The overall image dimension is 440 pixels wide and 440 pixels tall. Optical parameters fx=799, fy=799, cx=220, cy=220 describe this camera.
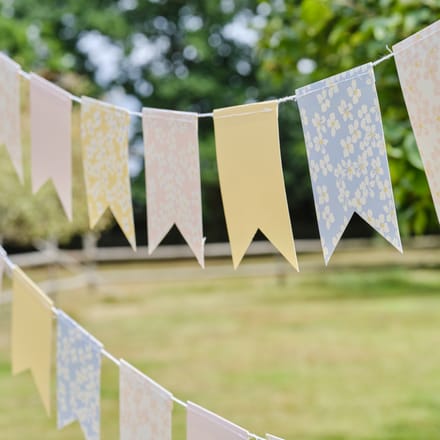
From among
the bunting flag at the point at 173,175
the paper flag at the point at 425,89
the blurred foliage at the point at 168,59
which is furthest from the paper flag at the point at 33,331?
the blurred foliage at the point at 168,59

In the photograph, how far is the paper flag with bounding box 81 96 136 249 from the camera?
1622mm

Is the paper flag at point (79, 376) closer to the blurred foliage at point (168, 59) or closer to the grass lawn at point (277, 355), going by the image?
the grass lawn at point (277, 355)

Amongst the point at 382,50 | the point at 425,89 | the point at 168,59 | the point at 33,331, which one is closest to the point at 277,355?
the point at 382,50

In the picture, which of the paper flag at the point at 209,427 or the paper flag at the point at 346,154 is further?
the paper flag at the point at 209,427

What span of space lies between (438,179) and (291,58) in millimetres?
2325

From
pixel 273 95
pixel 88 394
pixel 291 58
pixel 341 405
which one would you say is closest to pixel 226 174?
pixel 88 394

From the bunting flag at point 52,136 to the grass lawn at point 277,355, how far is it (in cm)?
246

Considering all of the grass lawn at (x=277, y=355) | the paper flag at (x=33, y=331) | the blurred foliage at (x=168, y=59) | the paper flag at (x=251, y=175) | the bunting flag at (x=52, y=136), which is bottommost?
the grass lawn at (x=277, y=355)

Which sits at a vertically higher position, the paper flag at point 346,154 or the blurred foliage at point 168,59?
the blurred foliage at point 168,59

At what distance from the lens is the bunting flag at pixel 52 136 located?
1.73 m

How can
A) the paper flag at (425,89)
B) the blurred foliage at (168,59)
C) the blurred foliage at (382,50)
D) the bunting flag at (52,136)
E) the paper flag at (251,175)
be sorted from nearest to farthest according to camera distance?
the paper flag at (425,89)
the paper flag at (251,175)
the bunting flag at (52,136)
the blurred foliage at (382,50)
the blurred foliage at (168,59)

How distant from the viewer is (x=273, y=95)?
16.4 meters

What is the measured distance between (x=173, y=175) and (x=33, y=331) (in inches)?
22.1

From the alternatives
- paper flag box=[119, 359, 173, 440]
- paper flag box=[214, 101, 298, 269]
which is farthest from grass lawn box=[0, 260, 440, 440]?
paper flag box=[214, 101, 298, 269]
